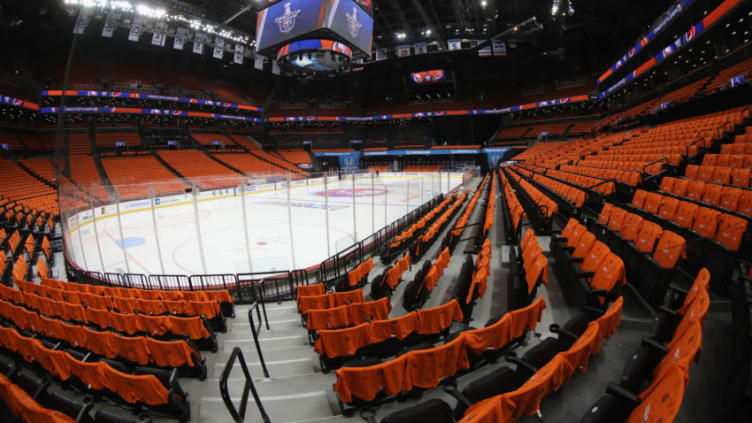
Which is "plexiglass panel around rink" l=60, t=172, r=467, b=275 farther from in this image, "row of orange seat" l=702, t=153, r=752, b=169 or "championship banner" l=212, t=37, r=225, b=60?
"championship banner" l=212, t=37, r=225, b=60

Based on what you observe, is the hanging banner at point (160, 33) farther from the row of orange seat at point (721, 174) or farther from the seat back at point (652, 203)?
the row of orange seat at point (721, 174)

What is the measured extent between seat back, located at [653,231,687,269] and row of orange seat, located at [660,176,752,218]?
1845 mm

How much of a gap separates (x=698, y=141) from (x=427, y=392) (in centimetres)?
1156

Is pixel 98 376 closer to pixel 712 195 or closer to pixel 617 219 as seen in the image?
pixel 617 219

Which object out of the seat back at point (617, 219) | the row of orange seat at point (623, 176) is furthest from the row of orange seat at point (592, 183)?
the seat back at point (617, 219)

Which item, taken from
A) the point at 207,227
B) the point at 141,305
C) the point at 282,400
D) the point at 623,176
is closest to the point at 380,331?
the point at 282,400

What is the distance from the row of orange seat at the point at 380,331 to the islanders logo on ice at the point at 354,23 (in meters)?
12.2

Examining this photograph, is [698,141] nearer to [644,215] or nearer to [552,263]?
[644,215]

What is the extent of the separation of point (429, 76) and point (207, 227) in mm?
37249

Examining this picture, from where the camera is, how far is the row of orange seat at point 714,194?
470 centimetres

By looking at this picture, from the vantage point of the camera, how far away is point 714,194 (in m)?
5.44

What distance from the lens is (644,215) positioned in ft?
19.2

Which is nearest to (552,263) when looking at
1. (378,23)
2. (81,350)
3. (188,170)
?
(81,350)

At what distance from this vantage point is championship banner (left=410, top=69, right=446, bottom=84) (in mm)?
40719
